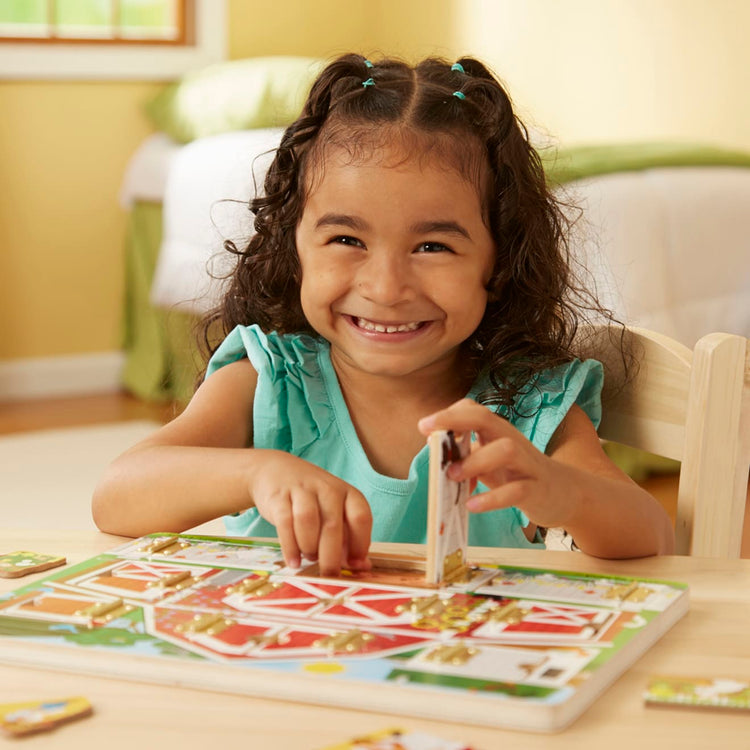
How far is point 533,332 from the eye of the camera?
113cm

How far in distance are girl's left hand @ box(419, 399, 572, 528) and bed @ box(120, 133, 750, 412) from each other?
1.15 m

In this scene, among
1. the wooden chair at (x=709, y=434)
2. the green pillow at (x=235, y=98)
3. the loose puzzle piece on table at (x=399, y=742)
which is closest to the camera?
the loose puzzle piece on table at (x=399, y=742)

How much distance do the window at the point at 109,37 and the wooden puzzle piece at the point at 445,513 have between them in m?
2.93

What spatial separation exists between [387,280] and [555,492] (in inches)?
10.7

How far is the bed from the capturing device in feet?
7.46

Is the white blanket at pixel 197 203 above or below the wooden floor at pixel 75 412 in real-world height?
above

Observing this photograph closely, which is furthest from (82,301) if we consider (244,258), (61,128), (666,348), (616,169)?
(666,348)

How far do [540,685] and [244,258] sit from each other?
0.77 m

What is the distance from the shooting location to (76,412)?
3271 millimetres

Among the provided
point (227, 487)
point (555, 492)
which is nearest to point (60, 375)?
point (227, 487)

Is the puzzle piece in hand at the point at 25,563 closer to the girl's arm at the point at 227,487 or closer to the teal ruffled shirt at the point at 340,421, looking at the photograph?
the girl's arm at the point at 227,487

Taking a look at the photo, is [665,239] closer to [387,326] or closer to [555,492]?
[387,326]

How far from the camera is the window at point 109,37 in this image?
11.0ft

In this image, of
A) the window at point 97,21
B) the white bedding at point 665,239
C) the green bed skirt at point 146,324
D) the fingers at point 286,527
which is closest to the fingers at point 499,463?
the fingers at point 286,527
